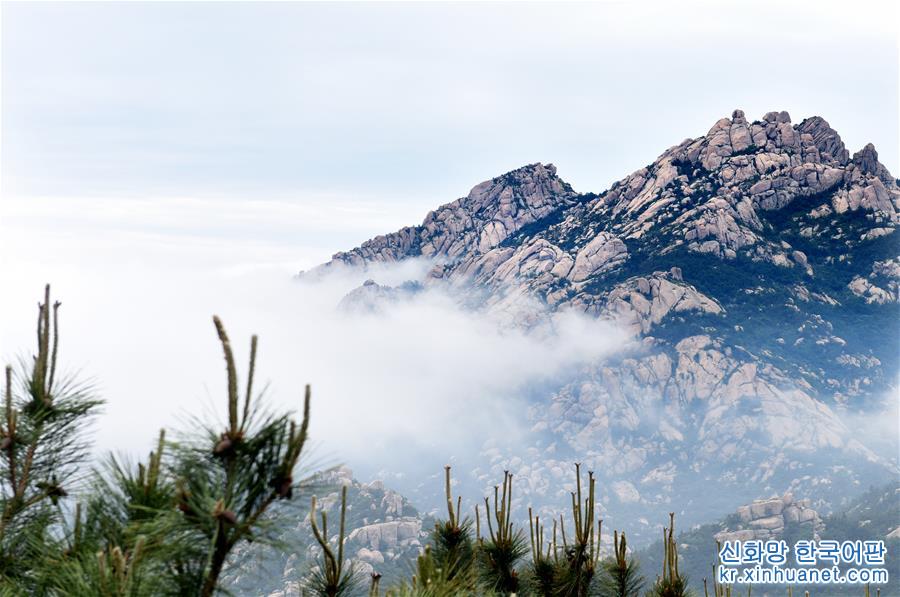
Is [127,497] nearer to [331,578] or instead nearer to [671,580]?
[331,578]

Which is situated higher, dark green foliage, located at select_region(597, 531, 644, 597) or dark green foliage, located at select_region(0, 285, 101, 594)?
dark green foliage, located at select_region(0, 285, 101, 594)

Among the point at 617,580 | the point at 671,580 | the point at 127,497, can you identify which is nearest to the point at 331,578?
the point at 127,497

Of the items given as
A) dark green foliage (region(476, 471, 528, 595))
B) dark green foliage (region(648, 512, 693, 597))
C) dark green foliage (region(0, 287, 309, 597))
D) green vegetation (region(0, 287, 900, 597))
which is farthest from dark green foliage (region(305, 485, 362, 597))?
dark green foliage (region(648, 512, 693, 597))

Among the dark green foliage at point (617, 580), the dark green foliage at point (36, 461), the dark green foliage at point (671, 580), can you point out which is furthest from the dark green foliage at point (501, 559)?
the dark green foliage at point (36, 461)

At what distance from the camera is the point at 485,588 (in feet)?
65.6

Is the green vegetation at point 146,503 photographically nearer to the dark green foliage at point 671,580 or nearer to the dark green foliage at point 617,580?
the dark green foliage at point 671,580

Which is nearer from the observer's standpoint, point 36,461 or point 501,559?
point 36,461

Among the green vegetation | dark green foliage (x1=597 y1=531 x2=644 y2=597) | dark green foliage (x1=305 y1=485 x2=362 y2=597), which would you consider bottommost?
dark green foliage (x1=597 y1=531 x2=644 y2=597)

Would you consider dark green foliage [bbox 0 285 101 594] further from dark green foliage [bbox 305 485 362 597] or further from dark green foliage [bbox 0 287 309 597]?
dark green foliage [bbox 305 485 362 597]

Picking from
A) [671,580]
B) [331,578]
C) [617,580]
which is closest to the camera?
[331,578]

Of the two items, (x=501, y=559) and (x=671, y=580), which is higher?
(x=501, y=559)

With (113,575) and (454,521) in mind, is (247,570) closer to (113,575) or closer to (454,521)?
(113,575)

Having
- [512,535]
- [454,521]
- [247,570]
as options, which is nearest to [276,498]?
[247,570]

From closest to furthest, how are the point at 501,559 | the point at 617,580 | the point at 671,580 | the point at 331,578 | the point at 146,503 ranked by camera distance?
1. the point at 146,503
2. the point at 331,578
3. the point at 671,580
4. the point at 501,559
5. the point at 617,580
